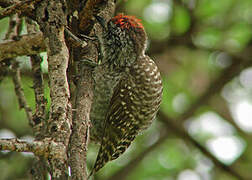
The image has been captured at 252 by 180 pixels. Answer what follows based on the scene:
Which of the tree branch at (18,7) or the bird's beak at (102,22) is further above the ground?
the tree branch at (18,7)

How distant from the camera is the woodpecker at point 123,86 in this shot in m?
3.94

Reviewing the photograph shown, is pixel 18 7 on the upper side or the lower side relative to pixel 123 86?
upper

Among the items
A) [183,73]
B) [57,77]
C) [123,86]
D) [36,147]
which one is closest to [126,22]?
[123,86]

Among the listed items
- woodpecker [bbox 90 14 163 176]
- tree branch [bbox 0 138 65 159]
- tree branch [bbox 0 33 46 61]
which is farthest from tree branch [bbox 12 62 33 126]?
tree branch [bbox 0 138 65 159]

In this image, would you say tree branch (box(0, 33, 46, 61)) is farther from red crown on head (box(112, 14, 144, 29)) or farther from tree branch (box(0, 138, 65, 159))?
tree branch (box(0, 138, 65, 159))

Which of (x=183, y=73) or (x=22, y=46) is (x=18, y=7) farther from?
(x=183, y=73)

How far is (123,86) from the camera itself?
394 cm

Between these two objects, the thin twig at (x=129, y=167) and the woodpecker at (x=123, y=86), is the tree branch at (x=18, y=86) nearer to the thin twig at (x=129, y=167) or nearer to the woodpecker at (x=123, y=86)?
the woodpecker at (x=123, y=86)

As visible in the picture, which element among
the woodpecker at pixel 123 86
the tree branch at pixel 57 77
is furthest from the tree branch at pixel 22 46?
the woodpecker at pixel 123 86

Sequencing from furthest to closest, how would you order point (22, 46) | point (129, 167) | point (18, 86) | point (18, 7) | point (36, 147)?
point (129, 167), point (18, 86), point (22, 46), point (18, 7), point (36, 147)

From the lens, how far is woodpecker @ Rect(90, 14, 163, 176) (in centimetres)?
394

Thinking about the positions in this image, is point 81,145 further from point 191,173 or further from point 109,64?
point 191,173

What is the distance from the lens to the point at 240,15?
6473 millimetres

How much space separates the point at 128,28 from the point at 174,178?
346 cm
